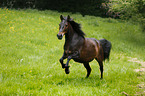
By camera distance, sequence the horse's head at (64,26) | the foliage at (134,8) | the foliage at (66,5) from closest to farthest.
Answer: the horse's head at (64,26) < the foliage at (134,8) < the foliage at (66,5)

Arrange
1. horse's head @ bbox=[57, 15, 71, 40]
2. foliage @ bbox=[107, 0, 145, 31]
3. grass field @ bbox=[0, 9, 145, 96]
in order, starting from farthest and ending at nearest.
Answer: foliage @ bbox=[107, 0, 145, 31], grass field @ bbox=[0, 9, 145, 96], horse's head @ bbox=[57, 15, 71, 40]

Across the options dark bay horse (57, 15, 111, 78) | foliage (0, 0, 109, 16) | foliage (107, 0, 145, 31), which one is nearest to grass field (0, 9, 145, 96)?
dark bay horse (57, 15, 111, 78)

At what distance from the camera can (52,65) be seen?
9.37 metres

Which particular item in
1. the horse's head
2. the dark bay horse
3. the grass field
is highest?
the horse's head

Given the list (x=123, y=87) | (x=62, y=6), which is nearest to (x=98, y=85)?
(x=123, y=87)

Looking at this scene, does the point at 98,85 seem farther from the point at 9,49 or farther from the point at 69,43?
the point at 9,49

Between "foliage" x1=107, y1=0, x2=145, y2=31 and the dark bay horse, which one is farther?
"foliage" x1=107, y1=0, x2=145, y2=31

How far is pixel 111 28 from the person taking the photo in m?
22.5

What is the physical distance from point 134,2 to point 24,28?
11711 mm

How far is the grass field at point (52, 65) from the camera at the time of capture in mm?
6012

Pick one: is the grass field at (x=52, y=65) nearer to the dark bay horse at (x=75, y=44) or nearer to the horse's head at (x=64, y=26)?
the dark bay horse at (x=75, y=44)

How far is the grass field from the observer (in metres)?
6.01

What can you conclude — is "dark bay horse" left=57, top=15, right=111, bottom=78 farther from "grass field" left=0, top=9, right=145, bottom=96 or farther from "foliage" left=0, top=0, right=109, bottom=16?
"foliage" left=0, top=0, right=109, bottom=16

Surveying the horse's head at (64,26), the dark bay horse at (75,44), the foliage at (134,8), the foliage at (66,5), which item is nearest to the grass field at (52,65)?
the dark bay horse at (75,44)
